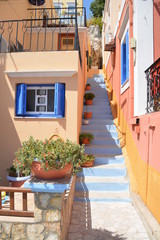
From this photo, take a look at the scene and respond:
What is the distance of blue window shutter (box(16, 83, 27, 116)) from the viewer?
6.88m

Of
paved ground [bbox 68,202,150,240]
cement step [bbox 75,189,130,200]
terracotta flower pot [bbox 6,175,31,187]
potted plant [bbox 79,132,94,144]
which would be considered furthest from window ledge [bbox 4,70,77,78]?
paved ground [bbox 68,202,150,240]

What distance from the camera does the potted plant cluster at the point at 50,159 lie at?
115 inches

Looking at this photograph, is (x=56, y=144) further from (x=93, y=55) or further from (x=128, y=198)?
(x=93, y=55)

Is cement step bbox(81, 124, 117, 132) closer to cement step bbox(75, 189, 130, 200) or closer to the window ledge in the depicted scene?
the window ledge

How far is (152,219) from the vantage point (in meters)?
4.06

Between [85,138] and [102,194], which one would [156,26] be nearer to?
[85,138]

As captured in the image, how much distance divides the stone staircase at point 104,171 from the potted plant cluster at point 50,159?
2963mm

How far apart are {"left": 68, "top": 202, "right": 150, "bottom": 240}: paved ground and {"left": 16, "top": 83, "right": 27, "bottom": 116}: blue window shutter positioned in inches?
137

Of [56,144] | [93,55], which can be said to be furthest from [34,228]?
[93,55]

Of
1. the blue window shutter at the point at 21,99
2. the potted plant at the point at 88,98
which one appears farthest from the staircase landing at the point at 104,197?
the blue window shutter at the point at 21,99

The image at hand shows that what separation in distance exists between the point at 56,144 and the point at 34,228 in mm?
1327

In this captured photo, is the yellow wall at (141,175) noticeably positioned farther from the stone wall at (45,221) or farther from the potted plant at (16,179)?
the potted plant at (16,179)

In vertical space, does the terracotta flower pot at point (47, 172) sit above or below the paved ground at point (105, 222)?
above

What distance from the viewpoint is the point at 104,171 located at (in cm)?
643
